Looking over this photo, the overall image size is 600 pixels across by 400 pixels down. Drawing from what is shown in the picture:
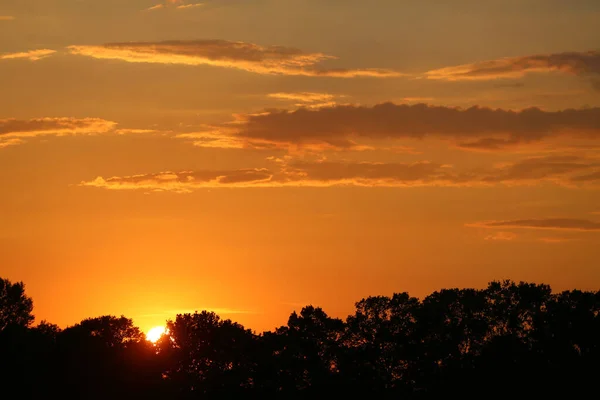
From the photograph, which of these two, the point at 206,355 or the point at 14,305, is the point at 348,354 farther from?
the point at 14,305

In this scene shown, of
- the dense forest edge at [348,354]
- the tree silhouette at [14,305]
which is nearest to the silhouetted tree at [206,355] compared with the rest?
the dense forest edge at [348,354]

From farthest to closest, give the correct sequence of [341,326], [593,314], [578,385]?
[341,326], [593,314], [578,385]

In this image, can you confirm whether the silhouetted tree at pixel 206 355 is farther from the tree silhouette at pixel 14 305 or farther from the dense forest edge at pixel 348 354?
the tree silhouette at pixel 14 305

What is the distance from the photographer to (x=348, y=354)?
16188cm

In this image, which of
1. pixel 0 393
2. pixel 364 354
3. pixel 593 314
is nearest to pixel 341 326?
pixel 364 354

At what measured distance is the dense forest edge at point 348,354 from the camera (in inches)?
5812

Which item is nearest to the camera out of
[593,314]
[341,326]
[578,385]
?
[578,385]

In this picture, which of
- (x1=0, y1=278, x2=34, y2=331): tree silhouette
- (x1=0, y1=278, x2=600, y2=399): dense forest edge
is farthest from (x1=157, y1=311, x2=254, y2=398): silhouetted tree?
(x1=0, y1=278, x2=34, y2=331): tree silhouette

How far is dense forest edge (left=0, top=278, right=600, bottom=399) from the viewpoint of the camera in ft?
484

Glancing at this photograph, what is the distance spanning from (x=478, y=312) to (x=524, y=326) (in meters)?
6.38

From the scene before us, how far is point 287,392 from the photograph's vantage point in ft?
519

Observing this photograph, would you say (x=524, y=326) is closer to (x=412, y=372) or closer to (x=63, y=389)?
(x=412, y=372)

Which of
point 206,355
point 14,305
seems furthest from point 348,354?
point 14,305

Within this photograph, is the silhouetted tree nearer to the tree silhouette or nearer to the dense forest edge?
the dense forest edge
